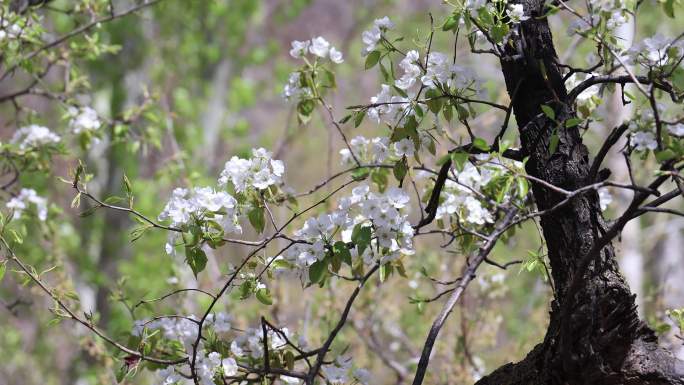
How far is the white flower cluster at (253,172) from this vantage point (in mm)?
1775

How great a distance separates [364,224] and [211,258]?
2704mm

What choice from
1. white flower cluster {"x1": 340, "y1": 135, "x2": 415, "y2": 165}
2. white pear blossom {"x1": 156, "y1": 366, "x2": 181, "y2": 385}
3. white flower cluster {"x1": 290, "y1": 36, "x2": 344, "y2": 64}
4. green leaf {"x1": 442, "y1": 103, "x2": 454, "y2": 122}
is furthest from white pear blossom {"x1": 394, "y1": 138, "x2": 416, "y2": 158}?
white pear blossom {"x1": 156, "y1": 366, "x2": 181, "y2": 385}

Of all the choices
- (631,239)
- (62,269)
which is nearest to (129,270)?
(62,269)

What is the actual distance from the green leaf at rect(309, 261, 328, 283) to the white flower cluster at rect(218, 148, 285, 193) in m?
0.23

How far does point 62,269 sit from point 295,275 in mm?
1723

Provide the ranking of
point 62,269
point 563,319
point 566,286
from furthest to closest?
point 62,269 < point 566,286 < point 563,319

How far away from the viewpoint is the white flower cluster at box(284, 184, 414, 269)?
166cm

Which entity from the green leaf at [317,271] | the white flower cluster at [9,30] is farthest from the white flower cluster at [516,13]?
the white flower cluster at [9,30]

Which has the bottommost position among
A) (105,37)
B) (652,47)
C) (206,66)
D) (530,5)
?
(652,47)

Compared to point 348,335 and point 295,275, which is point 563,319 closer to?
point 295,275

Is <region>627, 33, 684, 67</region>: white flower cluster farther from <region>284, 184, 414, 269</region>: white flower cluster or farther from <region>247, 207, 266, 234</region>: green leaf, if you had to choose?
<region>247, 207, 266, 234</region>: green leaf

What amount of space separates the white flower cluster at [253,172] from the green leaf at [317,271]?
23 centimetres

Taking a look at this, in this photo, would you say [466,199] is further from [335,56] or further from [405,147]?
[335,56]

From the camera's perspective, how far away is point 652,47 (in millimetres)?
1596
